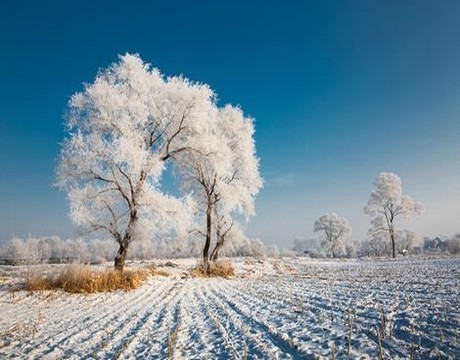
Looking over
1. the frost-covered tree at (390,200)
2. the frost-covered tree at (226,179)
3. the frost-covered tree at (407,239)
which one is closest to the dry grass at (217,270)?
the frost-covered tree at (226,179)

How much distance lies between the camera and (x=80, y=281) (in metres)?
12.2

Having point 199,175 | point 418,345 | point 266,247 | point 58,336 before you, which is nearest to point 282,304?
point 418,345

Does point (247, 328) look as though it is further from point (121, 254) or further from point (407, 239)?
point (407, 239)

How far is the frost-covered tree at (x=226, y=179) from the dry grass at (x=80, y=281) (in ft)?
34.2

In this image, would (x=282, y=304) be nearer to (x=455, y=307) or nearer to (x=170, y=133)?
(x=455, y=307)

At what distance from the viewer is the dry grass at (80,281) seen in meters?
12.0

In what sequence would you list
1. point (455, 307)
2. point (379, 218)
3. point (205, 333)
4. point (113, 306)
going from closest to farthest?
point (205, 333) < point (455, 307) < point (113, 306) < point (379, 218)

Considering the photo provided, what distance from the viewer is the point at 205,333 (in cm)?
599

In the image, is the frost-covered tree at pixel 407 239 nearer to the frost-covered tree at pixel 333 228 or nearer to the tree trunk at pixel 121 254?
the frost-covered tree at pixel 333 228

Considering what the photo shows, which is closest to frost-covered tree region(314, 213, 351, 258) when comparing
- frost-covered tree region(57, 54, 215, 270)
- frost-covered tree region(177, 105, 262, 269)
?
frost-covered tree region(177, 105, 262, 269)

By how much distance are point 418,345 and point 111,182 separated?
1407 cm

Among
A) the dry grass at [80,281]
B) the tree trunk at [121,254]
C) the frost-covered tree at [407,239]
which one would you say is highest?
the frost-covered tree at [407,239]

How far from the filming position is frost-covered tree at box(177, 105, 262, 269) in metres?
23.6

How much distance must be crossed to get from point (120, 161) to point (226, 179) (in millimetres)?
10690
